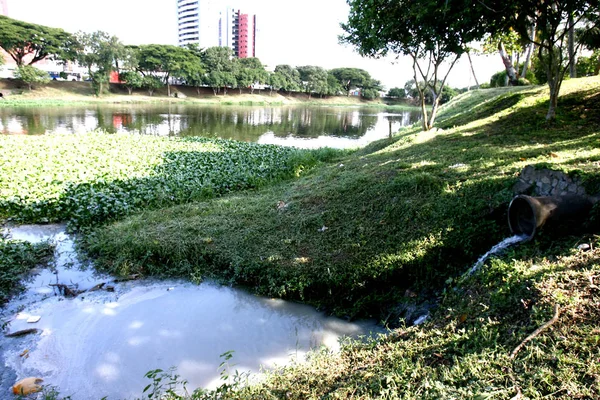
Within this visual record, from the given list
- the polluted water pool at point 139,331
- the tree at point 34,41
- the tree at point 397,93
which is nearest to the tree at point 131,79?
the tree at point 34,41

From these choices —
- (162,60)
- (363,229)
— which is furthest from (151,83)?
(363,229)

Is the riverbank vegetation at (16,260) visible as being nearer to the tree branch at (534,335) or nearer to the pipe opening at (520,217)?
the tree branch at (534,335)

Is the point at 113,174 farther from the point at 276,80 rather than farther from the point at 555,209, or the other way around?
the point at 276,80

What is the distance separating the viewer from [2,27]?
1575 inches

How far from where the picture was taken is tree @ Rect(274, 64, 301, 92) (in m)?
65.2

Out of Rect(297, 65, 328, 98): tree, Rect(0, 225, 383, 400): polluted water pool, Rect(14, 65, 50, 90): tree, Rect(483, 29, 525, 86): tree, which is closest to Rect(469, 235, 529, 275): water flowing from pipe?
Rect(0, 225, 383, 400): polluted water pool

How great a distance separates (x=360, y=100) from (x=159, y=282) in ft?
259

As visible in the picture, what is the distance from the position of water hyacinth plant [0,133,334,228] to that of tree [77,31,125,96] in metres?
34.0

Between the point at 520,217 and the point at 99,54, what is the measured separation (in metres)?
49.6

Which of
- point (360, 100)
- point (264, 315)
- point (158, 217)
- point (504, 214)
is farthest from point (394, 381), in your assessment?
point (360, 100)

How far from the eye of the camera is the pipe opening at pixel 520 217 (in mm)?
4719

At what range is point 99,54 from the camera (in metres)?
43.9

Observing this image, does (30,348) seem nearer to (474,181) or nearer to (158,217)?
(158,217)

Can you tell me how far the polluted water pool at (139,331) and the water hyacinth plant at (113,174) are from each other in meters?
2.35
